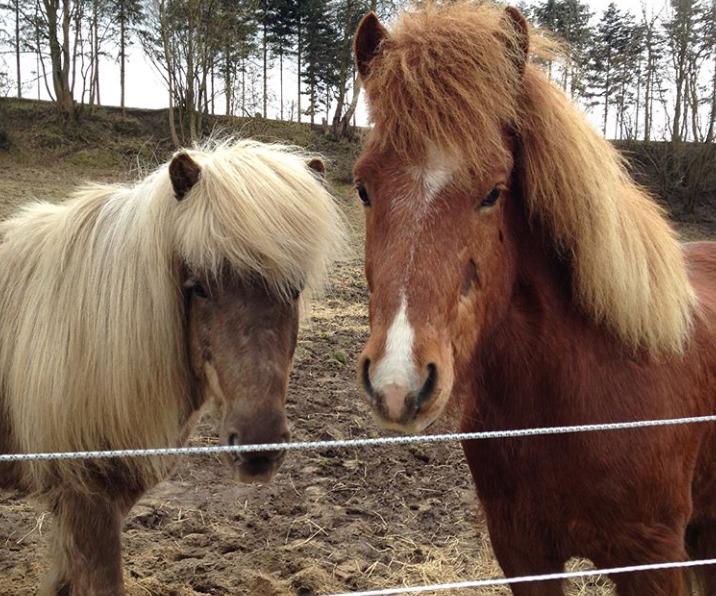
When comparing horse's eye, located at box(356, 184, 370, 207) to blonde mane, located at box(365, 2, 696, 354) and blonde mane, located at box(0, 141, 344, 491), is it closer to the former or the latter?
blonde mane, located at box(365, 2, 696, 354)

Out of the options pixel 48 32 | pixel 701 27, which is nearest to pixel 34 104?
pixel 48 32

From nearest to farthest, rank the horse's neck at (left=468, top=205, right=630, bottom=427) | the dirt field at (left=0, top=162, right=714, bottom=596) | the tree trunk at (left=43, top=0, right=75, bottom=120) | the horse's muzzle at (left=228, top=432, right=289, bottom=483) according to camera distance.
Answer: the horse's neck at (left=468, top=205, right=630, bottom=427)
the horse's muzzle at (left=228, top=432, right=289, bottom=483)
the dirt field at (left=0, top=162, right=714, bottom=596)
the tree trunk at (left=43, top=0, right=75, bottom=120)

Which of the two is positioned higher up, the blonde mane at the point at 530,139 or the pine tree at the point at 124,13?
the pine tree at the point at 124,13

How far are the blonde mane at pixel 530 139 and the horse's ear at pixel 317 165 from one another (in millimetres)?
1054

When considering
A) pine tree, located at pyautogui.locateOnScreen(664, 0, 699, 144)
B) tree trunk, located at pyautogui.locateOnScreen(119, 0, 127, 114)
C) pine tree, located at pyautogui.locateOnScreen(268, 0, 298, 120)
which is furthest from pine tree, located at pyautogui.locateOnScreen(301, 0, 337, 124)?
pine tree, located at pyautogui.locateOnScreen(664, 0, 699, 144)

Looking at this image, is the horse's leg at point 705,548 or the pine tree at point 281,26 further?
the pine tree at point 281,26

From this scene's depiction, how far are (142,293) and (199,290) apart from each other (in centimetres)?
23

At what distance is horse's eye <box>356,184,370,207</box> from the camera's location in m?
1.71

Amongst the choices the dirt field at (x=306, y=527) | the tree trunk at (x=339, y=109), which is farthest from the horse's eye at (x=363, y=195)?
the tree trunk at (x=339, y=109)

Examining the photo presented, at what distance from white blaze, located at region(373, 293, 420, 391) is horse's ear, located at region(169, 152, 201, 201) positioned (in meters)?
1.29

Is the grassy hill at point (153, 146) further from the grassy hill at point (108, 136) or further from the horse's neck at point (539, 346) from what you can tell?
the horse's neck at point (539, 346)

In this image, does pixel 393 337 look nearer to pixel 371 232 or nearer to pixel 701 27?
pixel 371 232

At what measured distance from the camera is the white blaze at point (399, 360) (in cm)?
136

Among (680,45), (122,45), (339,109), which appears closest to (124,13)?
(122,45)
